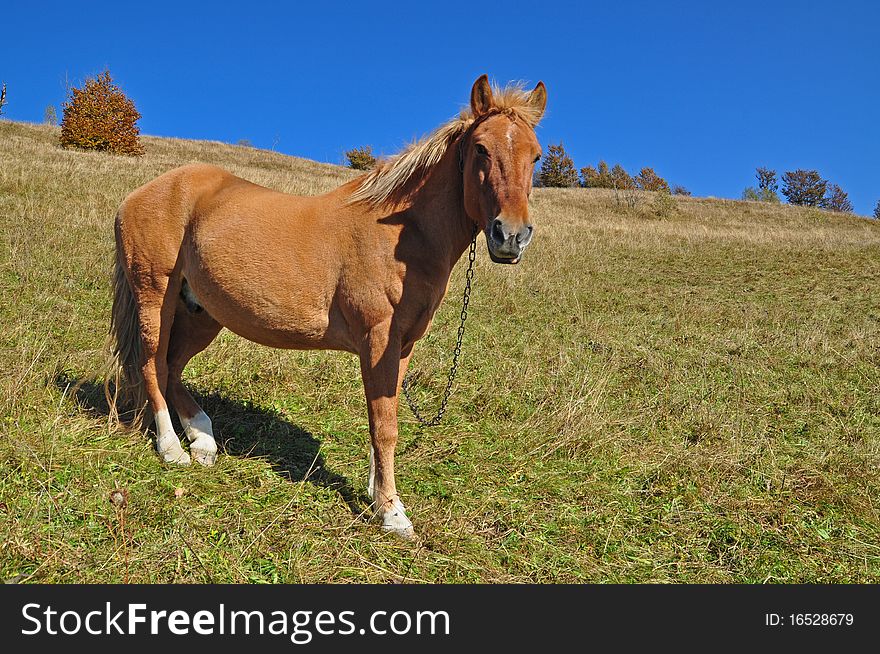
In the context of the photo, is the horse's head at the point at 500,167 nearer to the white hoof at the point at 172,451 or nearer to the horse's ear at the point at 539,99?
the horse's ear at the point at 539,99

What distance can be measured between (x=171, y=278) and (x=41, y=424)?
1469 mm

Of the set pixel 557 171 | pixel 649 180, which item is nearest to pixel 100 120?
pixel 557 171

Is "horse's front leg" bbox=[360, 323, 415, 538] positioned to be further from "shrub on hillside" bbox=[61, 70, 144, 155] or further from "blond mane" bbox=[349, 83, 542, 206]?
"shrub on hillside" bbox=[61, 70, 144, 155]

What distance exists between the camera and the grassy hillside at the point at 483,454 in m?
3.57

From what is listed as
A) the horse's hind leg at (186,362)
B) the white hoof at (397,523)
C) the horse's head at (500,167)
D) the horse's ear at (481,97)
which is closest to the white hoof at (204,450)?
the horse's hind leg at (186,362)

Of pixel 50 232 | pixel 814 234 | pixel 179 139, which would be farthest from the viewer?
pixel 179 139

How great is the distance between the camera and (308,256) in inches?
156

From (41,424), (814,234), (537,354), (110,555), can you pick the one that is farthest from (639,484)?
(814,234)

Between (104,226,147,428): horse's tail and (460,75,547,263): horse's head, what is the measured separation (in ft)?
10.2

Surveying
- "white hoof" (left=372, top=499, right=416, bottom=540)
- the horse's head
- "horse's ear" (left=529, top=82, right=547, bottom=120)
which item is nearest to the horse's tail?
"white hoof" (left=372, top=499, right=416, bottom=540)

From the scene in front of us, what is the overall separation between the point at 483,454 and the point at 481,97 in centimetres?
308

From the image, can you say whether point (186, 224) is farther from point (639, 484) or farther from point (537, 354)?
point (537, 354)

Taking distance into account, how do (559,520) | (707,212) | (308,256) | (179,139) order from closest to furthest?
(308,256)
(559,520)
(707,212)
(179,139)

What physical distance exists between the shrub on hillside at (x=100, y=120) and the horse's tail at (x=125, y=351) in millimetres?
28370
